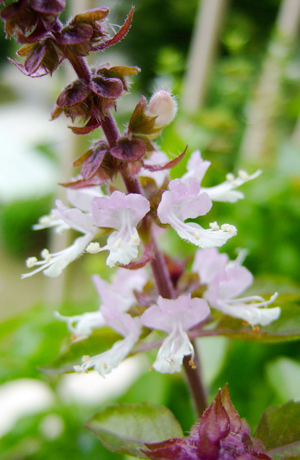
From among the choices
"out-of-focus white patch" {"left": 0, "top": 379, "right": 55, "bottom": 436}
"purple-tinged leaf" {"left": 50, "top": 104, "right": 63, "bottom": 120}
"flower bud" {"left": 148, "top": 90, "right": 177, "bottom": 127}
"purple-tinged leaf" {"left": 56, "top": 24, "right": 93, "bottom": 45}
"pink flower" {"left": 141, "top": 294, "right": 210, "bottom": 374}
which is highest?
"purple-tinged leaf" {"left": 56, "top": 24, "right": 93, "bottom": 45}

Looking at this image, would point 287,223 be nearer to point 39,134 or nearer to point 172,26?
point 39,134

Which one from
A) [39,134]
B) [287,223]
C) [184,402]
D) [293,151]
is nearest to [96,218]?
[184,402]

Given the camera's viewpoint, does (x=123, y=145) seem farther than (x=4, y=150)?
No

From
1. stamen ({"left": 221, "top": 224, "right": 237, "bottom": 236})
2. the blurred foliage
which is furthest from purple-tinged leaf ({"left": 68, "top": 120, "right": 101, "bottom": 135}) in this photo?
the blurred foliage

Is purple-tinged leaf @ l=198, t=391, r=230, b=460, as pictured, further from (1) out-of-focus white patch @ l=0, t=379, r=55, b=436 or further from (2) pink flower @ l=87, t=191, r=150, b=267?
(1) out-of-focus white patch @ l=0, t=379, r=55, b=436

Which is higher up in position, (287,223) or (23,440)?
(287,223)

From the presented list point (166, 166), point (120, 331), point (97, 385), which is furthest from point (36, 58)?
point (97, 385)

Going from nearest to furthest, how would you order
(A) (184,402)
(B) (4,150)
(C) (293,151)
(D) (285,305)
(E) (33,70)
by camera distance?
(E) (33,70) → (D) (285,305) → (A) (184,402) → (C) (293,151) → (B) (4,150)

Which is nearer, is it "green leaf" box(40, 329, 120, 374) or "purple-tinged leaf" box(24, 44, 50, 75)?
"purple-tinged leaf" box(24, 44, 50, 75)
